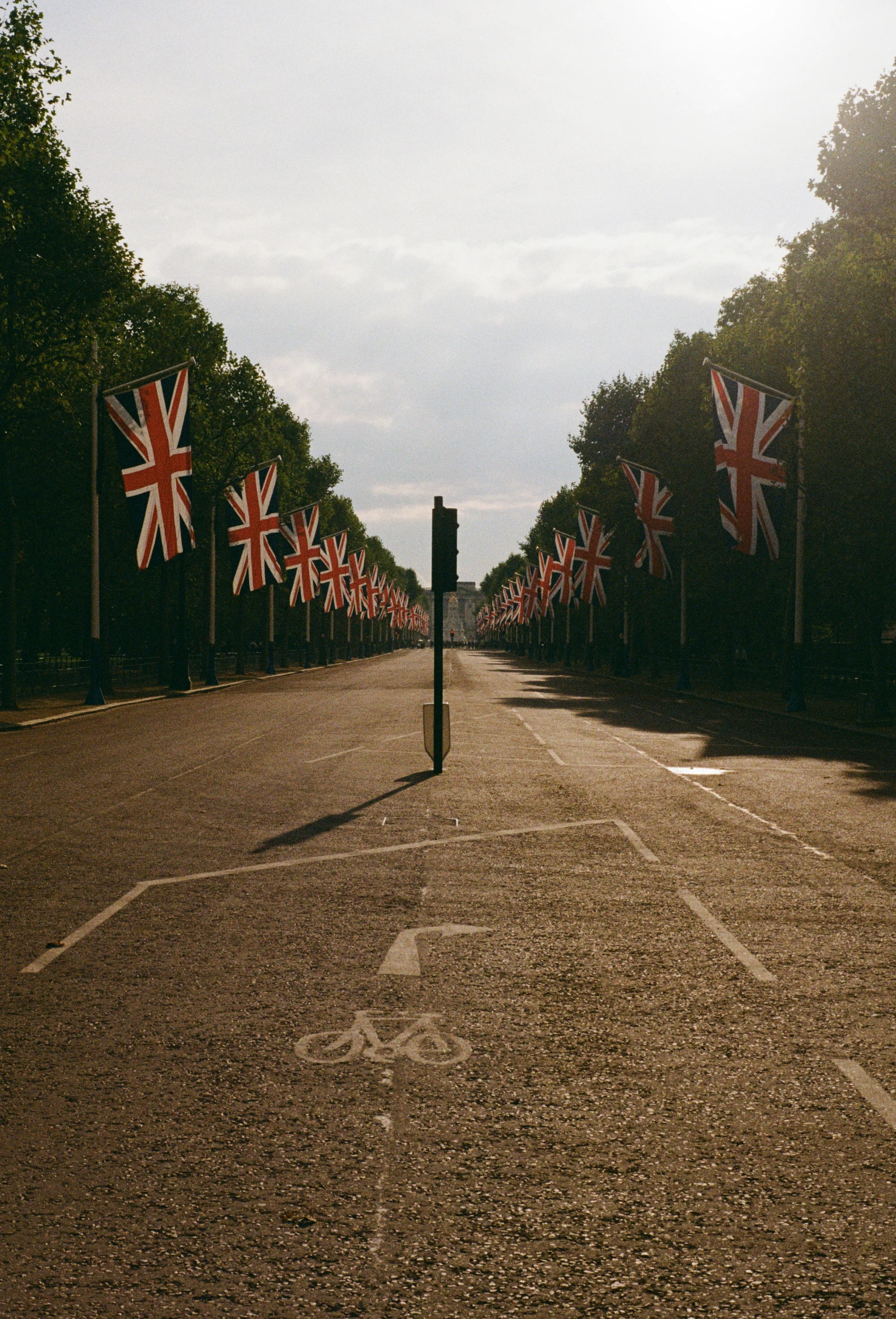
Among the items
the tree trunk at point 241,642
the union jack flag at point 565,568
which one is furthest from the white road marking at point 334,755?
the union jack flag at point 565,568

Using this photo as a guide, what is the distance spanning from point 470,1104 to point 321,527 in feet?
334

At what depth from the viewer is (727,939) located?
860 cm

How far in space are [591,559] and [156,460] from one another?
114 ft

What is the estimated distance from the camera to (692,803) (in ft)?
53.4

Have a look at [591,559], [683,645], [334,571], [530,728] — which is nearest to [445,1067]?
[530,728]

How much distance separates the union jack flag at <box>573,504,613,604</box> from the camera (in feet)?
213

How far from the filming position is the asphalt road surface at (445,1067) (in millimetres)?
3928

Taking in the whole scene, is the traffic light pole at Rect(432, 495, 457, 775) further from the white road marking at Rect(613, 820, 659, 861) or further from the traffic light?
the white road marking at Rect(613, 820, 659, 861)

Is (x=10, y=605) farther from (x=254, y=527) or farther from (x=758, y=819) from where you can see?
(x=758, y=819)

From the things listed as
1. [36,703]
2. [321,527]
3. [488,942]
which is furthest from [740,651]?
[488,942]

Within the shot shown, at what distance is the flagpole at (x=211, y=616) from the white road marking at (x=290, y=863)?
40782 millimetres

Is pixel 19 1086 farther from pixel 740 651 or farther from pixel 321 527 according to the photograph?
pixel 321 527

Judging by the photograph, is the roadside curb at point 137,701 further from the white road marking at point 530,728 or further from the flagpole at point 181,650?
the white road marking at point 530,728

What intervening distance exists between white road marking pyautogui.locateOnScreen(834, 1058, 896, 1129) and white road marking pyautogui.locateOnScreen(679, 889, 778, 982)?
1567mm
